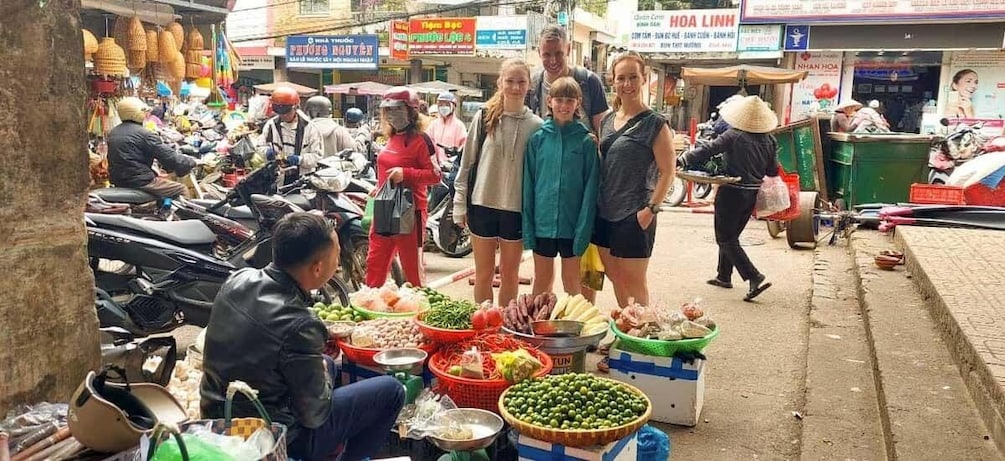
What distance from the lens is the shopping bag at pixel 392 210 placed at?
539cm

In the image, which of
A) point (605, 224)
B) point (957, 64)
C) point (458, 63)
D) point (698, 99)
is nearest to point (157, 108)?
point (458, 63)

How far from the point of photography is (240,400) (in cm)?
258

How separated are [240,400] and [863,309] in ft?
17.2

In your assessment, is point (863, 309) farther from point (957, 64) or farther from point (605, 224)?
point (957, 64)

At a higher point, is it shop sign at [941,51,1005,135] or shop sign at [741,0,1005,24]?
shop sign at [741,0,1005,24]

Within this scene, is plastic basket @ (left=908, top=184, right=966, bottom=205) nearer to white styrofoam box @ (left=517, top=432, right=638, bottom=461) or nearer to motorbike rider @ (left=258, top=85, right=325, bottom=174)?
motorbike rider @ (left=258, top=85, right=325, bottom=174)

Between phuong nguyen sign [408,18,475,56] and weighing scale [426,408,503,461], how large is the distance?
22.5 metres

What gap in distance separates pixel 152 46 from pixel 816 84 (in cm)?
1676

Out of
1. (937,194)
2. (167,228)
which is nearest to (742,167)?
(937,194)

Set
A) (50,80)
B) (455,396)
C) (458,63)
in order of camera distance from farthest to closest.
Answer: (458,63) → (455,396) → (50,80)

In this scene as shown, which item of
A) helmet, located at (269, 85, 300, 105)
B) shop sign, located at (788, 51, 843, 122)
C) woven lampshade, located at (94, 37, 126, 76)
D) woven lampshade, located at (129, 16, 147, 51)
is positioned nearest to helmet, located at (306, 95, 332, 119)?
helmet, located at (269, 85, 300, 105)

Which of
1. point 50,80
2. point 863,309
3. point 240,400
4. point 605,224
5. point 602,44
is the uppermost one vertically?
point 602,44

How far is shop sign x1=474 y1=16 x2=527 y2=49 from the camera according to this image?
24.1 m

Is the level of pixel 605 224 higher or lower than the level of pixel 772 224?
higher
